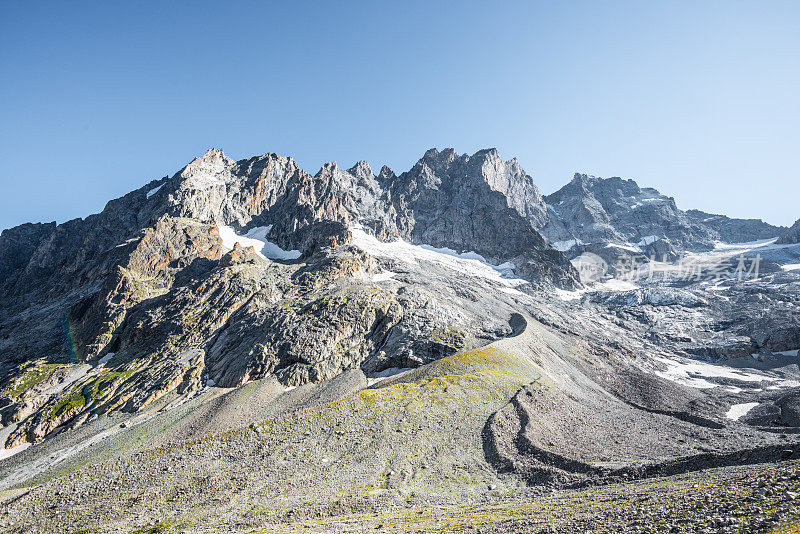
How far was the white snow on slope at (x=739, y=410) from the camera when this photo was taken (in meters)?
74.6

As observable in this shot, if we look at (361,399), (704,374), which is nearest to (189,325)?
(361,399)

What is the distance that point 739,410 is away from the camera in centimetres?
7869

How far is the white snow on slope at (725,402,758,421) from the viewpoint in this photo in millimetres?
74562

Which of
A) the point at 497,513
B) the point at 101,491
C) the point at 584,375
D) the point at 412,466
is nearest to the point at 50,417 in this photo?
the point at 101,491

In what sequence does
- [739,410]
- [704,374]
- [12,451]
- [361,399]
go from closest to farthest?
[361,399] → [12,451] → [739,410] → [704,374]

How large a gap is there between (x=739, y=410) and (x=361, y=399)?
3209 inches

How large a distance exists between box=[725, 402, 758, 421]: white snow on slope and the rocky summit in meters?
0.64

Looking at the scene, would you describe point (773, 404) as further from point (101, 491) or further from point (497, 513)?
point (101, 491)

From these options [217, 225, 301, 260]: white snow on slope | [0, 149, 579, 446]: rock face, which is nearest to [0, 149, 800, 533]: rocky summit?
[0, 149, 579, 446]: rock face

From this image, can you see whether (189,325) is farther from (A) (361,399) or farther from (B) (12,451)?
(A) (361,399)

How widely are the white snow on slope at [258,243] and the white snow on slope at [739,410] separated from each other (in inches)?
5967

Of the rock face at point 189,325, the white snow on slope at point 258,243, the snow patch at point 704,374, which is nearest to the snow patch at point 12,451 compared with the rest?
the rock face at point 189,325

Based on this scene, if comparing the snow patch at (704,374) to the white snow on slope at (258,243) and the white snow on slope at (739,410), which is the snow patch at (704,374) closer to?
the white snow on slope at (739,410)

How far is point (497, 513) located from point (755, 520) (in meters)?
14.0
